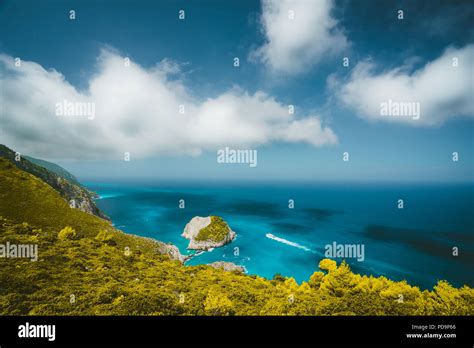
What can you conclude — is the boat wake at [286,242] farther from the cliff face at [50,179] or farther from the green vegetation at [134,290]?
the cliff face at [50,179]

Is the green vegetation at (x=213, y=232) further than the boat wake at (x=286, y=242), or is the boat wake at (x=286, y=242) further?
the green vegetation at (x=213, y=232)

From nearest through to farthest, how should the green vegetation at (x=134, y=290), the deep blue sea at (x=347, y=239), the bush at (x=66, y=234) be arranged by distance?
1. the green vegetation at (x=134, y=290)
2. the bush at (x=66, y=234)
3. the deep blue sea at (x=347, y=239)

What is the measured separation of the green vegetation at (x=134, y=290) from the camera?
874 cm

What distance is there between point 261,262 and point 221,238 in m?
14.3

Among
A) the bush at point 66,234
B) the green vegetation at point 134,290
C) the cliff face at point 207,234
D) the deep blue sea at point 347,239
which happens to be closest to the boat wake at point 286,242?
the deep blue sea at point 347,239

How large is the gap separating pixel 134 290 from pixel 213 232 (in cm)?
4676

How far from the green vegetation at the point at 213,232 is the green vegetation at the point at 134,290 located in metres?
37.6

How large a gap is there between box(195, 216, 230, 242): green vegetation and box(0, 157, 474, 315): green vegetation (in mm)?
37561

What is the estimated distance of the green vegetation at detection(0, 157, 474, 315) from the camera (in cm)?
874
